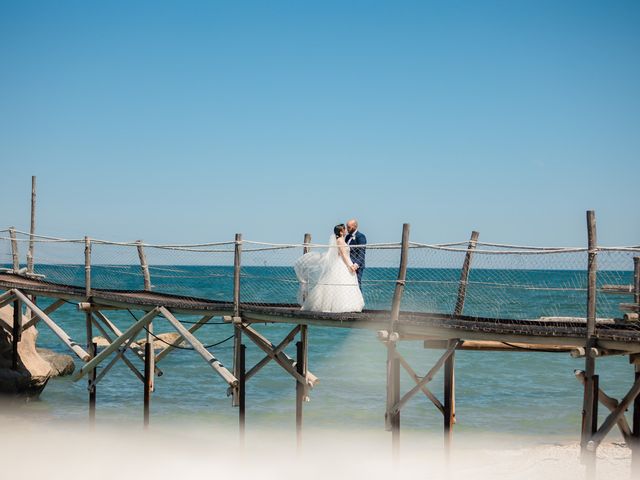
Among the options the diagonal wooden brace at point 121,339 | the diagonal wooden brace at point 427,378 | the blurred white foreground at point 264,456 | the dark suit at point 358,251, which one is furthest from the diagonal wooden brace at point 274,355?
the diagonal wooden brace at point 427,378

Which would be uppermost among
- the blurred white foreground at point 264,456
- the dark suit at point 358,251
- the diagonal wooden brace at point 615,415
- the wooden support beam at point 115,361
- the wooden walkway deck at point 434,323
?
the dark suit at point 358,251

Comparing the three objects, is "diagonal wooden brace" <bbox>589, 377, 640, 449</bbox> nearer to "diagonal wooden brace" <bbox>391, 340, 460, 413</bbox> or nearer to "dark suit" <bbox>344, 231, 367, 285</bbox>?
"diagonal wooden brace" <bbox>391, 340, 460, 413</bbox>

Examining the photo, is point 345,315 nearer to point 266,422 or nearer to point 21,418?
point 266,422

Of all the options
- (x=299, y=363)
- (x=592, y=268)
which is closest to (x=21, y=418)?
(x=299, y=363)

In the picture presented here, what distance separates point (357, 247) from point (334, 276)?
0.60 meters

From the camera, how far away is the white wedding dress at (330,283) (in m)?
12.8

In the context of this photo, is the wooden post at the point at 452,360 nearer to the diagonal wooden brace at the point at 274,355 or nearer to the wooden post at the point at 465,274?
the wooden post at the point at 465,274

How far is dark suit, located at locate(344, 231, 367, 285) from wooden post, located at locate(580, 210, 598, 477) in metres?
3.99

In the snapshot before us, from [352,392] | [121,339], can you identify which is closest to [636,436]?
[121,339]

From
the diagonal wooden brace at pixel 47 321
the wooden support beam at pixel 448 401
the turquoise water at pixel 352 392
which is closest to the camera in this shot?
the wooden support beam at pixel 448 401

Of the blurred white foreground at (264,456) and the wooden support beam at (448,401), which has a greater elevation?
the wooden support beam at (448,401)

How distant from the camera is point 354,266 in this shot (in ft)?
42.9

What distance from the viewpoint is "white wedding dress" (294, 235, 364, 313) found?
1277 cm

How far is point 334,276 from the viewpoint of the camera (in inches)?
508
